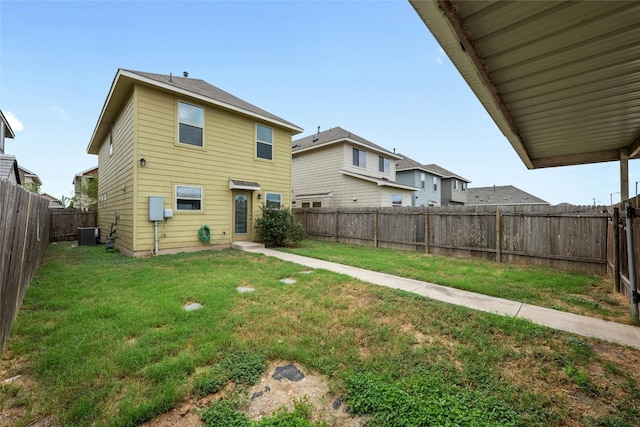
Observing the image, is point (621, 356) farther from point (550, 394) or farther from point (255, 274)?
point (255, 274)

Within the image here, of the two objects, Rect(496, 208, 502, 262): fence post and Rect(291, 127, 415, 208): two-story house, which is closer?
Rect(496, 208, 502, 262): fence post

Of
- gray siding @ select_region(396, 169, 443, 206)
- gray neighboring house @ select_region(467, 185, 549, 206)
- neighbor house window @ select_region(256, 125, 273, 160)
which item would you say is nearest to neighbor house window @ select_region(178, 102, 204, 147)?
neighbor house window @ select_region(256, 125, 273, 160)

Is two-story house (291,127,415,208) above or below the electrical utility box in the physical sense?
above

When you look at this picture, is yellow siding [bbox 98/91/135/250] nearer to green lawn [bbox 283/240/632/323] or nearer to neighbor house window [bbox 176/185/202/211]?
neighbor house window [bbox 176/185/202/211]

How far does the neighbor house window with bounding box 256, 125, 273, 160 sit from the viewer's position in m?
10.6

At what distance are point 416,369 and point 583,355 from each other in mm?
1827

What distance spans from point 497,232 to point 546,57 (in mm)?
6326

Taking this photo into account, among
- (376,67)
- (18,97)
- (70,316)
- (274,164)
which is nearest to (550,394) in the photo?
(70,316)

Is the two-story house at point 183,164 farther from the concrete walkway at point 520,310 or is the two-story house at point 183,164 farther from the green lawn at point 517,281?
the concrete walkway at point 520,310

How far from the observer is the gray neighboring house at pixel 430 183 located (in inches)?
861

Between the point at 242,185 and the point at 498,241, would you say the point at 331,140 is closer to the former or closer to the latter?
the point at 242,185

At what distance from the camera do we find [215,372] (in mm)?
2303

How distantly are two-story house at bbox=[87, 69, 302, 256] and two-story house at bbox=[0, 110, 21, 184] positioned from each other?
2.91 metres

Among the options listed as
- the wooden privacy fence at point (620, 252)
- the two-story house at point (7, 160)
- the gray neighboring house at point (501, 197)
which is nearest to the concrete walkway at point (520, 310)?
the wooden privacy fence at point (620, 252)
